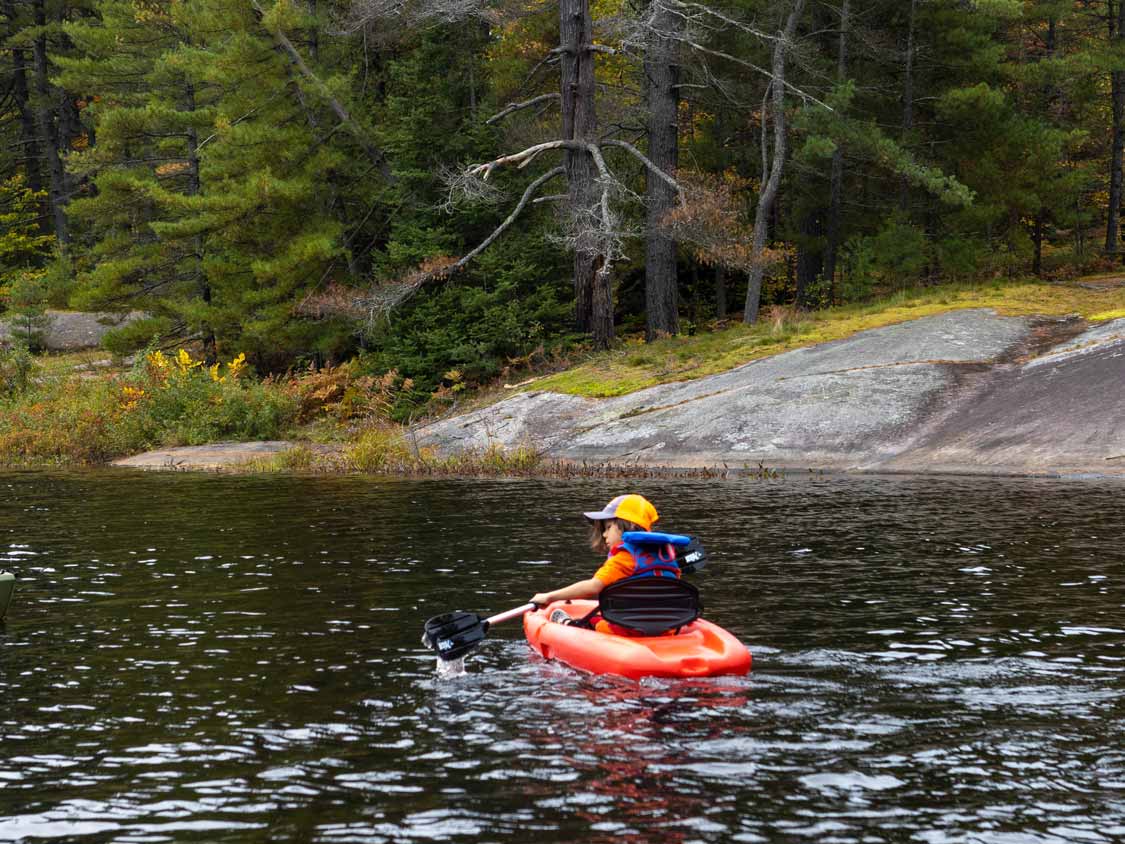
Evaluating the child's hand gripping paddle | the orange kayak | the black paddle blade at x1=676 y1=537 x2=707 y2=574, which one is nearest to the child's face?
the black paddle blade at x1=676 y1=537 x2=707 y2=574

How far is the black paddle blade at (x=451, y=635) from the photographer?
866 centimetres

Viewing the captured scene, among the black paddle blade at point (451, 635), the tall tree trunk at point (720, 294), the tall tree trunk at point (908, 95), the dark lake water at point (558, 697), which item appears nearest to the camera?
the dark lake water at point (558, 697)

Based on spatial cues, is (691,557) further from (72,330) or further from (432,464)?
(72,330)

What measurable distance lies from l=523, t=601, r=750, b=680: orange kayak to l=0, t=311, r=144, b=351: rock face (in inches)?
1572

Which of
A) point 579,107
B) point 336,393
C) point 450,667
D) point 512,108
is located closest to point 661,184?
point 579,107

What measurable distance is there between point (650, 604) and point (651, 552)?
1.36 ft

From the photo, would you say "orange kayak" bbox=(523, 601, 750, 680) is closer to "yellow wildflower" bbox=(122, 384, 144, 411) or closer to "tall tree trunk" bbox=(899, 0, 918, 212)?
"yellow wildflower" bbox=(122, 384, 144, 411)

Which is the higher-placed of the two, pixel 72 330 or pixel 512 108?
pixel 512 108

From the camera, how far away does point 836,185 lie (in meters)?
33.2

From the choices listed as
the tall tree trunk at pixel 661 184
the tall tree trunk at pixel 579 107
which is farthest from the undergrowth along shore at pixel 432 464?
the tall tree trunk at pixel 661 184

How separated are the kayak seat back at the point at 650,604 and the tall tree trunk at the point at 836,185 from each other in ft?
83.4

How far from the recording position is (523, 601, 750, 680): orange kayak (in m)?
8.38

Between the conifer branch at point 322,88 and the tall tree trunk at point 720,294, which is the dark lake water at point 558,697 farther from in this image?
the tall tree trunk at point 720,294

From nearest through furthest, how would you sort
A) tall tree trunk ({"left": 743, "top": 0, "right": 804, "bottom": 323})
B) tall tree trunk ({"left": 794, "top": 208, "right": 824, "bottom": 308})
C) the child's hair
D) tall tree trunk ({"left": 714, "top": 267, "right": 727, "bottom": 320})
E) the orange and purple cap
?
the orange and purple cap → the child's hair → tall tree trunk ({"left": 743, "top": 0, "right": 804, "bottom": 323}) → tall tree trunk ({"left": 794, "top": 208, "right": 824, "bottom": 308}) → tall tree trunk ({"left": 714, "top": 267, "right": 727, "bottom": 320})
